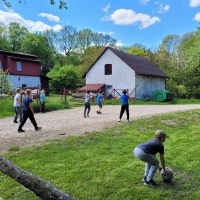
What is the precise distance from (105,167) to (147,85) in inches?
1343

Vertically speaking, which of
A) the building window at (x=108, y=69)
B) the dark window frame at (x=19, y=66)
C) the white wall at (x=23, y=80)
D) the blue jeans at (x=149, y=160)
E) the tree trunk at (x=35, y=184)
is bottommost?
the blue jeans at (x=149, y=160)

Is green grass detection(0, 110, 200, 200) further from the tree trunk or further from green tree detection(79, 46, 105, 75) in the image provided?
green tree detection(79, 46, 105, 75)

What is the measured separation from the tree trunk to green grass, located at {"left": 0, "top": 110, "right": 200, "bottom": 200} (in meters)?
3.31

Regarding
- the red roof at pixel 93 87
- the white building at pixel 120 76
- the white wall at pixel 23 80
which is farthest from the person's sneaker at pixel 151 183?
the white wall at pixel 23 80

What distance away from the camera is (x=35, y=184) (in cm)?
346

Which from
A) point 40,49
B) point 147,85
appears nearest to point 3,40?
point 40,49

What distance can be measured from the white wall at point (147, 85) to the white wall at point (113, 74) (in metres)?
1.06

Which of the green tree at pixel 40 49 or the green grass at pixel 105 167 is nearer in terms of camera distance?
the green grass at pixel 105 167

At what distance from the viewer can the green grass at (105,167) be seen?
271 inches

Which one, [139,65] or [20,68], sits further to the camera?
[20,68]

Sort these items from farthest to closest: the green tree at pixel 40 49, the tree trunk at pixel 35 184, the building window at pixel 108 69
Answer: the green tree at pixel 40 49 → the building window at pixel 108 69 → the tree trunk at pixel 35 184

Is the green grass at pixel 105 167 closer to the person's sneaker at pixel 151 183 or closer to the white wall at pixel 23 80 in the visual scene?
the person's sneaker at pixel 151 183

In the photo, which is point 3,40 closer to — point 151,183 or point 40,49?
point 40,49

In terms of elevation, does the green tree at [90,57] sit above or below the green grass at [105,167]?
above
